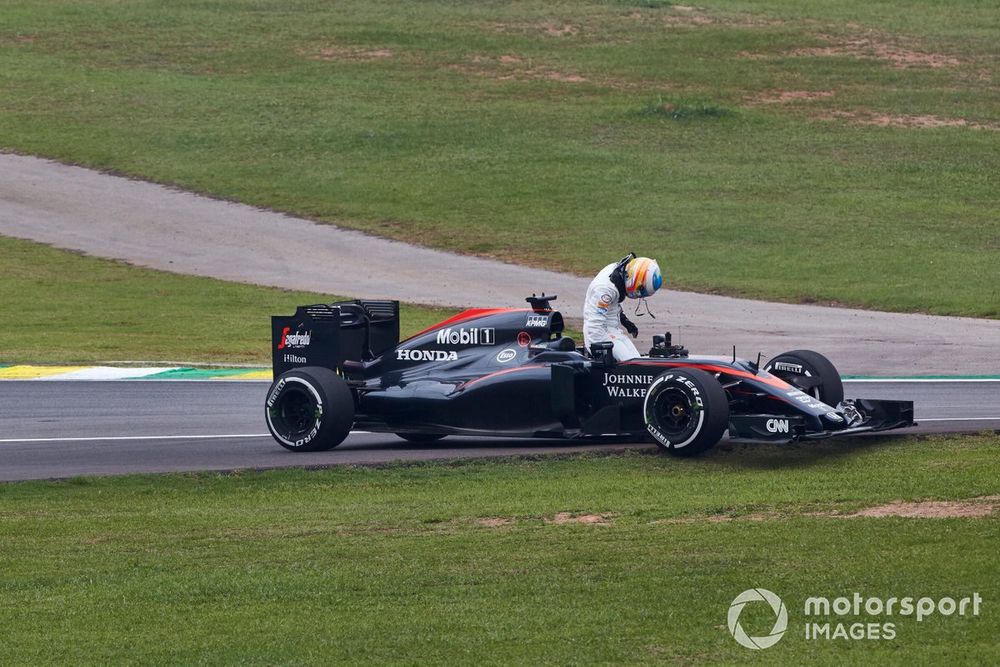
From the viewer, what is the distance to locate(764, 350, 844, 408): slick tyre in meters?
15.7

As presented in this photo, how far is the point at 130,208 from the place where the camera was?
41500 mm

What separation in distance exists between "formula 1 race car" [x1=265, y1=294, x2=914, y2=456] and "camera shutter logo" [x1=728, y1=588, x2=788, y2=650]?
472 centimetres

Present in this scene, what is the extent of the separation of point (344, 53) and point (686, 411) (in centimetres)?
4561

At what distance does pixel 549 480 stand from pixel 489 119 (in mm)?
36404

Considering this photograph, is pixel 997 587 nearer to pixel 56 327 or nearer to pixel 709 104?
pixel 56 327

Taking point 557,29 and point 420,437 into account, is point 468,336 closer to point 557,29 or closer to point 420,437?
point 420,437

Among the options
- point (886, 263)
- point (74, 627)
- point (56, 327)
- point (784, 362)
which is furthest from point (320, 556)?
point (886, 263)

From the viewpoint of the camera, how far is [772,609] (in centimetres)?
907

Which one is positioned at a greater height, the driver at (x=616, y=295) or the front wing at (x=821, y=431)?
the driver at (x=616, y=295)

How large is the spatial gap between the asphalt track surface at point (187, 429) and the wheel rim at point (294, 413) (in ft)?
1.04

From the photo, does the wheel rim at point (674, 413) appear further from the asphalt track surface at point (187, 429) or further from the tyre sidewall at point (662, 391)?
the asphalt track surface at point (187, 429)

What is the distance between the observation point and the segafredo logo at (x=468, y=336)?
1634 centimetres

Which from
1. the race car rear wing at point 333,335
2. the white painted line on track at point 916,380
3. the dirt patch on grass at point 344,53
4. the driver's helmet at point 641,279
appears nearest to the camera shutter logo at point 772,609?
the driver's helmet at point 641,279

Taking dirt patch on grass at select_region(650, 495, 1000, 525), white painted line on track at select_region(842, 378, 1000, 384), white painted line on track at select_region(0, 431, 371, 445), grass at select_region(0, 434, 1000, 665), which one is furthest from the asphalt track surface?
dirt patch on grass at select_region(650, 495, 1000, 525)
